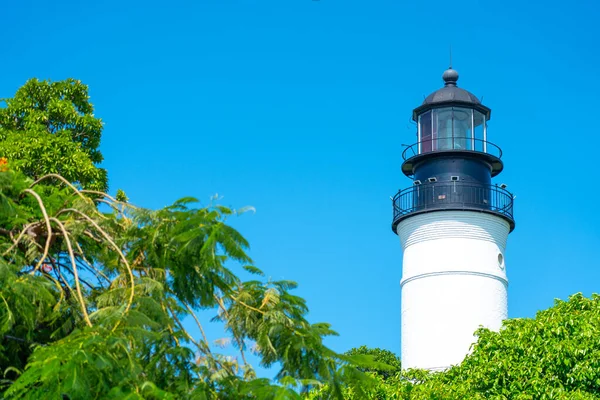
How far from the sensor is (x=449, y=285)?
27.7 meters

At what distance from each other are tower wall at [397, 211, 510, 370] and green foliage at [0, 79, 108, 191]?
9.62 m

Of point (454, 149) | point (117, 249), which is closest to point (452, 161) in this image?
point (454, 149)

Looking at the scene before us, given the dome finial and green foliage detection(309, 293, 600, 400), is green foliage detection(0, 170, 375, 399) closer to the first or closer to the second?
green foliage detection(309, 293, 600, 400)

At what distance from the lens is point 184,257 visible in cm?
834

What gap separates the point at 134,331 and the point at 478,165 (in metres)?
22.2

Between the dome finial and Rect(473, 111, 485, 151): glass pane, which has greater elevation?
the dome finial

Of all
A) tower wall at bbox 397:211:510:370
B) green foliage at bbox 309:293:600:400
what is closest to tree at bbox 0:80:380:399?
green foliage at bbox 309:293:600:400

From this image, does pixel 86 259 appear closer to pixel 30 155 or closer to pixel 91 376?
pixel 91 376

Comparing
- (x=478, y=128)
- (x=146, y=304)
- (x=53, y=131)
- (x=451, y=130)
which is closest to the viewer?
(x=146, y=304)

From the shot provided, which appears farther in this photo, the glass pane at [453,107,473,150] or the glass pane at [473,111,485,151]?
the glass pane at [473,111,485,151]

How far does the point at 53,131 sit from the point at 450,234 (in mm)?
10941

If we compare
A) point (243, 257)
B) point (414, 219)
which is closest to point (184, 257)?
point (243, 257)

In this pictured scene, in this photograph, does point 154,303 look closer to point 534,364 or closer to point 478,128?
point 534,364

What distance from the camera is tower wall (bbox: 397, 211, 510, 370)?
1081 inches
